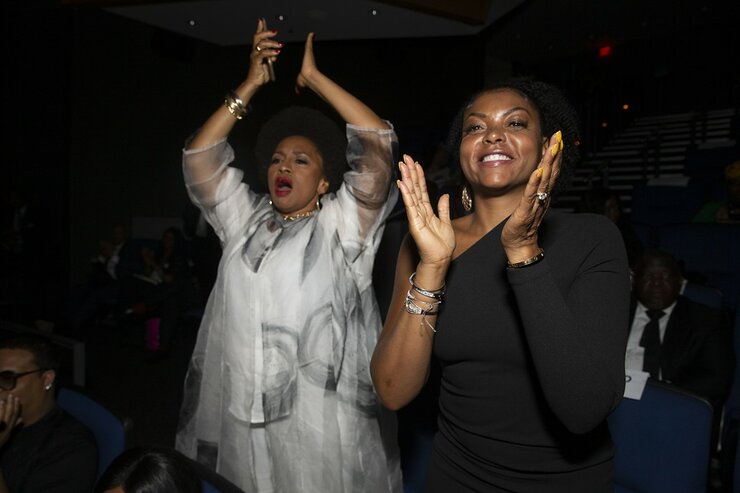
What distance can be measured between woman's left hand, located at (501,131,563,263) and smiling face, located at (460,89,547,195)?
0.22m

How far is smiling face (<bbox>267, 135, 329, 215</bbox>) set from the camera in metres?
1.65

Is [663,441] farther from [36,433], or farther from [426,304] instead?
[36,433]

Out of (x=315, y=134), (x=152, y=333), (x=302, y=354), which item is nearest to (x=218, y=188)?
(x=315, y=134)

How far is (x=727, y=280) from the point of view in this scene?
382cm

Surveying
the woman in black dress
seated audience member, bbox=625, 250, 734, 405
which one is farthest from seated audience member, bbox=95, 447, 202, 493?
seated audience member, bbox=625, 250, 734, 405

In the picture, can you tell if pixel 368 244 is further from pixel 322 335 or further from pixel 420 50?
pixel 420 50

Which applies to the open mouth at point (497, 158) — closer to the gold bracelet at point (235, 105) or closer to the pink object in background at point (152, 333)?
the gold bracelet at point (235, 105)

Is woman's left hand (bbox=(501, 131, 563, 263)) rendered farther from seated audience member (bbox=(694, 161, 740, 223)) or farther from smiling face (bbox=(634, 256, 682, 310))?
seated audience member (bbox=(694, 161, 740, 223))

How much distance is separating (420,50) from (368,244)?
7995mm

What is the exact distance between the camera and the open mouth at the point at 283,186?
5.42 feet

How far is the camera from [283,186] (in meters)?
1.66

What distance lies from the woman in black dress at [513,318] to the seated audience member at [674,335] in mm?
1666

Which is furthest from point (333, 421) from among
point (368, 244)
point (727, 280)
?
point (727, 280)

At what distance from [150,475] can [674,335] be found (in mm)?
2201
